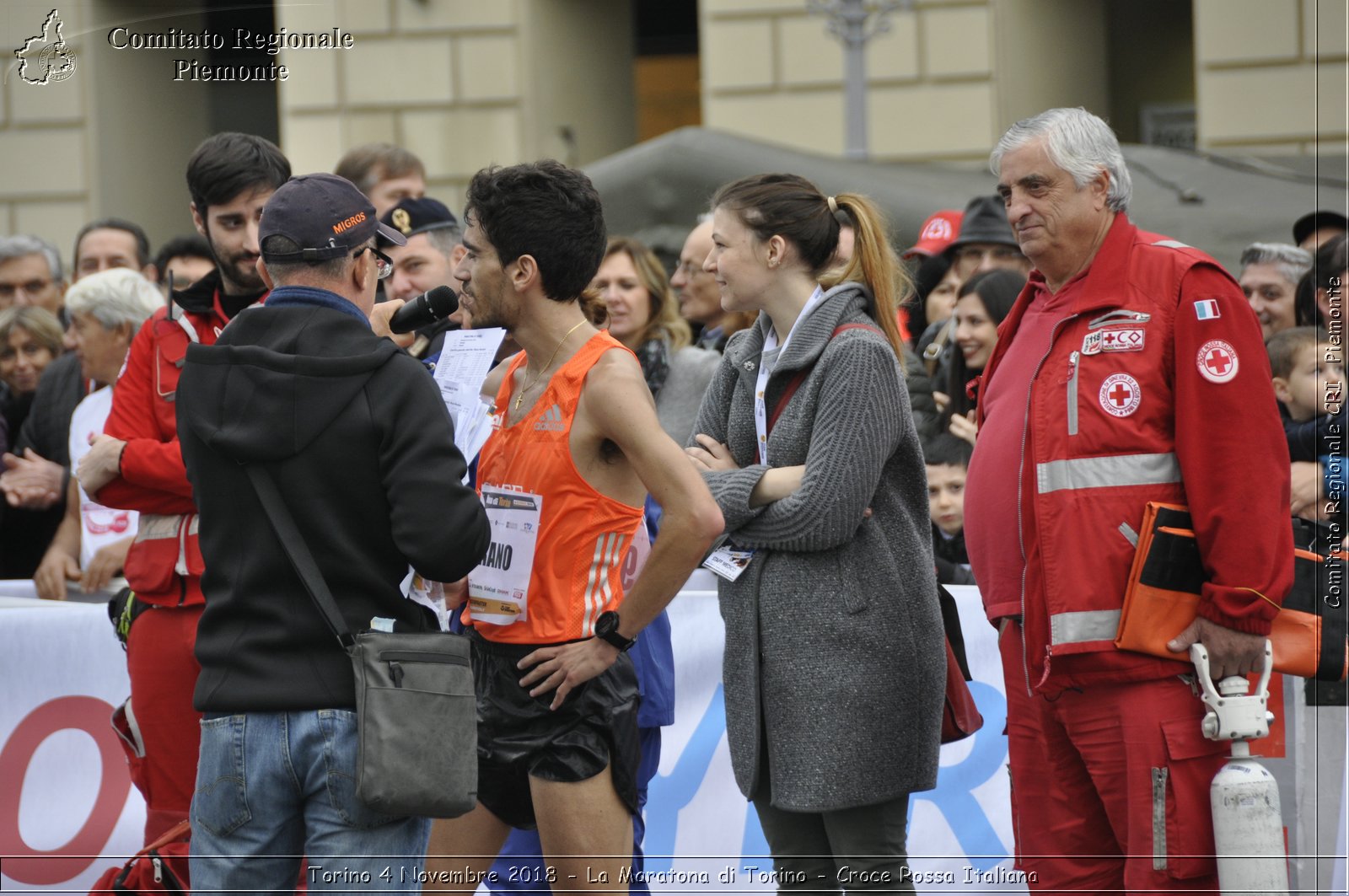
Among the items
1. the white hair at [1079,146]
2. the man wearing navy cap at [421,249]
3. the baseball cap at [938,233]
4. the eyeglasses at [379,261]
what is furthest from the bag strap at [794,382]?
the baseball cap at [938,233]

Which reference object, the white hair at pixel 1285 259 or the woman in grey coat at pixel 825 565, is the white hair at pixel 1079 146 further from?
the white hair at pixel 1285 259

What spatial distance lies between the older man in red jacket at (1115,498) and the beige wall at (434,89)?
8779 millimetres

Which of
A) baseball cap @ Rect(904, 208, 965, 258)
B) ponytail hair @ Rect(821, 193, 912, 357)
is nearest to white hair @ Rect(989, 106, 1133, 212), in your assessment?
ponytail hair @ Rect(821, 193, 912, 357)

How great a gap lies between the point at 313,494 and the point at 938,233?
4.84 metres

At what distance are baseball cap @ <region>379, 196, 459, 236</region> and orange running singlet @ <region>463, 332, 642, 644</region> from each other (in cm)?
213

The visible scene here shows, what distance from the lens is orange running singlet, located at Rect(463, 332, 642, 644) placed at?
3301mm

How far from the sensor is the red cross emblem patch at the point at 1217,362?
3.31 metres

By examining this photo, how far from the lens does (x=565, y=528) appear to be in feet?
10.8

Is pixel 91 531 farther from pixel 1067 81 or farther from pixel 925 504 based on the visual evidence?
pixel 1067 81

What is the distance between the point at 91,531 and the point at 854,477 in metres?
A: 3.36

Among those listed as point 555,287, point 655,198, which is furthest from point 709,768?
point 655,198

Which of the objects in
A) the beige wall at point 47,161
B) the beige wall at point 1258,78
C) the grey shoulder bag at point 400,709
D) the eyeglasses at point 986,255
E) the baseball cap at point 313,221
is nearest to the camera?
the grey shoulder bag at point 400,709

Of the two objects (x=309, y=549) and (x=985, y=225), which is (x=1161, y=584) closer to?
(x=309, y=549)

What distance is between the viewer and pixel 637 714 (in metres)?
3.56
